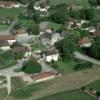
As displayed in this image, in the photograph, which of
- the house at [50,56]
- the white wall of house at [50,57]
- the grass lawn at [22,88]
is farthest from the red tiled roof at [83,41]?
the grass lawn at [22,88]

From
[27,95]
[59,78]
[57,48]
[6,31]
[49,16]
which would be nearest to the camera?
[27,95]

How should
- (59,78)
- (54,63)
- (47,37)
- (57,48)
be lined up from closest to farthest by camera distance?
(59,78), (54,63), (57,48), (47,37)

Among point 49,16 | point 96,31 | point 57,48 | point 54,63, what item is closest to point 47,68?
point 54,63

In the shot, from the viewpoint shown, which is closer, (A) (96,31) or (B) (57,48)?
(B) (57,48)

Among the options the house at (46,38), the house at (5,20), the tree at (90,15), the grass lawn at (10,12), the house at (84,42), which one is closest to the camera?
the house at (84,42)

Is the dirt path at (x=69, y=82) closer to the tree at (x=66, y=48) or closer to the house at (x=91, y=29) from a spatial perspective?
the tree at (x=66, y=48)

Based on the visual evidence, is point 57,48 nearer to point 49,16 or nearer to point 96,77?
point 96,77

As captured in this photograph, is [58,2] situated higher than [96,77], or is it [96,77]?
[58,2]
